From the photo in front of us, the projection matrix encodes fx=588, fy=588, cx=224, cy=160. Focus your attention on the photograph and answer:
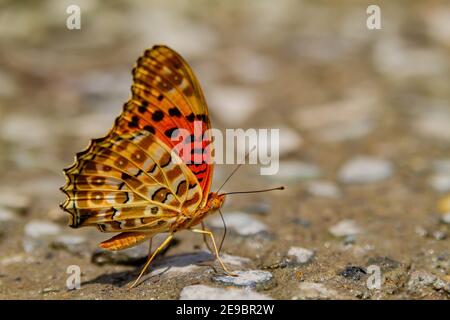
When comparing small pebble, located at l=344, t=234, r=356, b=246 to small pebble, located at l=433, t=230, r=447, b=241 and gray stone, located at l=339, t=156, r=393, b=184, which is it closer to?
small pebble, located at l=433, t=230, r=447, b=241

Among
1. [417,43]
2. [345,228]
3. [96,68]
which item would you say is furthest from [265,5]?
[345,228]

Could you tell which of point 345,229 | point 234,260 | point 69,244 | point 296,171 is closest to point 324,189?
point 296,171

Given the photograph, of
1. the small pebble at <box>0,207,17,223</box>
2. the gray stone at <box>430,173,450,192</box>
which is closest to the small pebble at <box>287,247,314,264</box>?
the gray stone at <box>430,173,450,192</box>

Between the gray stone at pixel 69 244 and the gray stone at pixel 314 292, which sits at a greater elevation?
the gray stone at pixel 69 244

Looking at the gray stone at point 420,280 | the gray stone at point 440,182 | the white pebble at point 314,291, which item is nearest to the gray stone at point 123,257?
the white pebble at point 314,291

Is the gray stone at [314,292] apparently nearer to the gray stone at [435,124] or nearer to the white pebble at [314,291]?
the white pebble at [314,291]

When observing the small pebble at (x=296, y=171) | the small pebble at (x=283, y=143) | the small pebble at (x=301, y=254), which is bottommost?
the small pebble at (x=301, y=254)

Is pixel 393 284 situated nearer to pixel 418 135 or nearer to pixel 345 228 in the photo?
pixel 345 228
